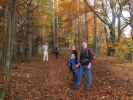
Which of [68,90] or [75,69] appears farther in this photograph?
[75,69]

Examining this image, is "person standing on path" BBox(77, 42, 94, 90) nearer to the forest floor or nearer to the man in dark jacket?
the man in dark jacket

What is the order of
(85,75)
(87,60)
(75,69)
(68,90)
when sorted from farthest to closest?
1. (75,69)
2. (85,75)
3. (68,90)
4. (87,60)

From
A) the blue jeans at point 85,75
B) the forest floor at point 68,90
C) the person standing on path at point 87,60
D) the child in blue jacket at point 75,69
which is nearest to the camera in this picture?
the forest floor at point 68,90

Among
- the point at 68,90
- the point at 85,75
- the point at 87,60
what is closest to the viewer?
the point at 87,60

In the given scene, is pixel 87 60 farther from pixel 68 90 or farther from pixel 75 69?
pixel 68 90

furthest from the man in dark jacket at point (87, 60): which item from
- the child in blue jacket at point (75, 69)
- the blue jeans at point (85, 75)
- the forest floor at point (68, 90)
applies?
the child in blue jacket at point (75, 69)

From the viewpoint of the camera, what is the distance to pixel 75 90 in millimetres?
14109

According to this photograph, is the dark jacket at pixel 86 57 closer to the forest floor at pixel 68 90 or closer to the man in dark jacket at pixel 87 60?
the man in dark jacket at pixel 87 60

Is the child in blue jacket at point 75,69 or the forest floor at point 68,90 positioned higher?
the child in blue jacket at point 75,69

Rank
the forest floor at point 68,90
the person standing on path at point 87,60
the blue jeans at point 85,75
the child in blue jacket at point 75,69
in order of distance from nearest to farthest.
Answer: the forest floor at point 68,90
the person standing on path at point 87,60
the blue jeans at point 85,75
the child in blue jacket at point 75,69

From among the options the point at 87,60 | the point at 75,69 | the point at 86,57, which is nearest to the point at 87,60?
the point at 87,60

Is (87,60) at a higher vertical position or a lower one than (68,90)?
higher

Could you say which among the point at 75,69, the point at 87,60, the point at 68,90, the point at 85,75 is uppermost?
the point at 87,60

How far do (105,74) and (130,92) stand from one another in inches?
237
